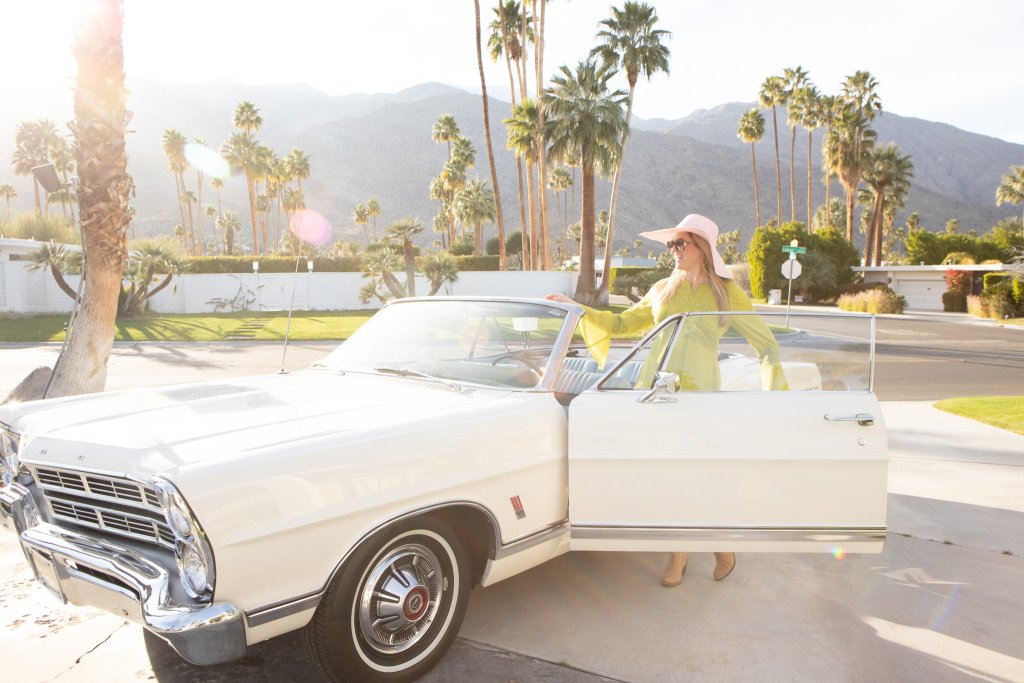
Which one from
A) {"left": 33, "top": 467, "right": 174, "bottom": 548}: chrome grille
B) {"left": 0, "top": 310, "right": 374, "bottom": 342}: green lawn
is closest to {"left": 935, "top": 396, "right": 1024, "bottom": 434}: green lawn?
{"left": 33, "top": 467, "right": 174, "bottom": 548}: chrome grille

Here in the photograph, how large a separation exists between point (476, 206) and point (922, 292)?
35429 millimetres

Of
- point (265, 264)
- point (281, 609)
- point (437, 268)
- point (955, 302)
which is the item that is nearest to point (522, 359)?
point (281, 609)

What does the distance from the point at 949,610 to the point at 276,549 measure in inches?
129

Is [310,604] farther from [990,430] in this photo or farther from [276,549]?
[990,430]

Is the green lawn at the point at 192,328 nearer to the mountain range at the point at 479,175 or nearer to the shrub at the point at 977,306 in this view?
the shrub at the point at 977,306

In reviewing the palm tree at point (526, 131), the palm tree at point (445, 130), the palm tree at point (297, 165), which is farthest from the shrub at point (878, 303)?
the palm tree at point (297, 165)

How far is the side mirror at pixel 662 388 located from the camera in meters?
3.12

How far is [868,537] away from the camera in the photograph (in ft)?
10.6

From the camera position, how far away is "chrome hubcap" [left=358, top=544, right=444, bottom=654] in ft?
8.95

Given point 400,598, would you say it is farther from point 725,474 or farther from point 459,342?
point 459,342

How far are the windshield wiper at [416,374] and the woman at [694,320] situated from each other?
2.52ft

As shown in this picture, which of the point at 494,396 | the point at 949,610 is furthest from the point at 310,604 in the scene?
the point at 949,610

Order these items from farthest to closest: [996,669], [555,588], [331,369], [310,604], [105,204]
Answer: [105,204] → [331,369] → [555,588] → [996,669] → [310,604]

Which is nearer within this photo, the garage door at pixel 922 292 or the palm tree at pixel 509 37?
the palm tree at pixel 509 37
